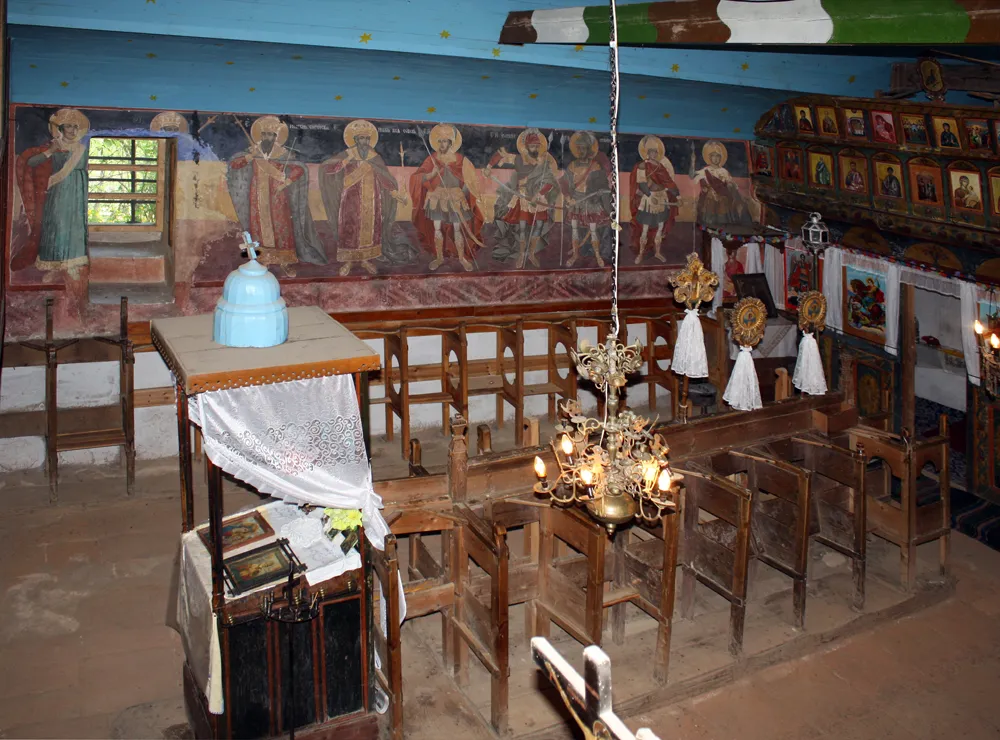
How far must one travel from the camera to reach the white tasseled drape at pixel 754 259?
1070 centimetres

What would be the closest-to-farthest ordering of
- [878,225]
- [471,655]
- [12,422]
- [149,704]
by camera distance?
[149,704], [471,655], [12,422], [878,225]

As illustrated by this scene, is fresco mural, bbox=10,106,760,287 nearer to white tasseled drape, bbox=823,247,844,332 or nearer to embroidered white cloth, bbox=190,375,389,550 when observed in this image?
white tasseled drape, bbox=823,247,844,332

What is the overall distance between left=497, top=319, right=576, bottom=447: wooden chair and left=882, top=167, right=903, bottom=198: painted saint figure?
10.5 ft

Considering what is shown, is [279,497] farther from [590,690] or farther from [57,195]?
[57,195]

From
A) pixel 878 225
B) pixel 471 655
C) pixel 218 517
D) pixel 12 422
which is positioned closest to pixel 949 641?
pixel 471 655

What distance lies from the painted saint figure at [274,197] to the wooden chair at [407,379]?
1.11m

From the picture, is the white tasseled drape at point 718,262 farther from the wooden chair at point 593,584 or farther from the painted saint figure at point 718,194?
the wooden chair at point 593,584

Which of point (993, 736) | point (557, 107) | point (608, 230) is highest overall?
point (557, 107)

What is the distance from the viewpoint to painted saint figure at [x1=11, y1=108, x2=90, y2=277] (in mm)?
8383

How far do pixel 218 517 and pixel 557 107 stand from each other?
19.5 ft

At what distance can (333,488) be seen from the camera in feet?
16.7

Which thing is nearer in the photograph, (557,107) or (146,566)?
(146,566)

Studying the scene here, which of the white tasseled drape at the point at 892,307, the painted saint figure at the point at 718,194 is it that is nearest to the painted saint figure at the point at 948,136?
the white tasseled drape at the point at 892,307

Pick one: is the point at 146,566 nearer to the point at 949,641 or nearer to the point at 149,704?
the point at 149,704
